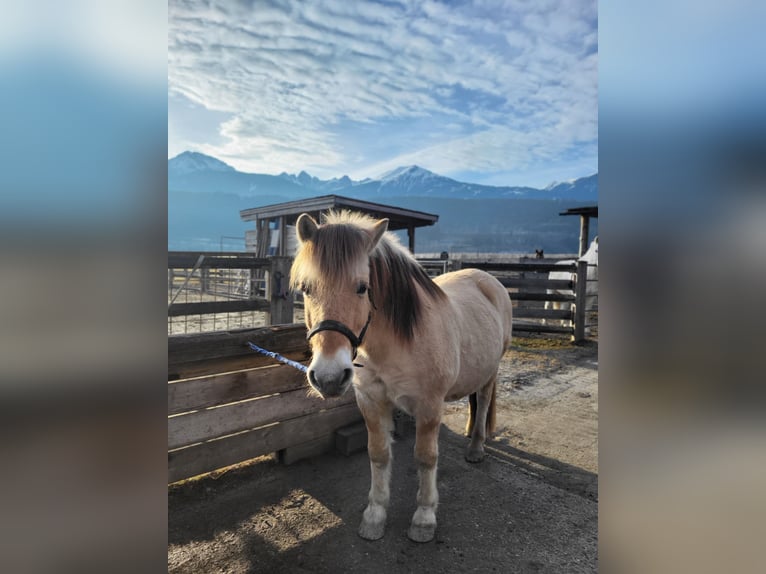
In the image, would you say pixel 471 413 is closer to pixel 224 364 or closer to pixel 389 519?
pixel 389 519

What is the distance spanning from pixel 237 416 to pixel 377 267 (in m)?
1.41

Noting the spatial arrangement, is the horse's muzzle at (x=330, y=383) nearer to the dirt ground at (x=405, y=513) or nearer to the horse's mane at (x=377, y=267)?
the horse's mane at (x=377, y=267)

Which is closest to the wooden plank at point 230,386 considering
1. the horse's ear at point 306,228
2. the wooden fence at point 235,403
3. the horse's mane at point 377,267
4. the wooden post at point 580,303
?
the wooden fence at point 235,403

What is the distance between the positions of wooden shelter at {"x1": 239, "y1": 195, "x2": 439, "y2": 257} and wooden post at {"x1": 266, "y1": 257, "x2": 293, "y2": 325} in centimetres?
333

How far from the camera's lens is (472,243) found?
132000 millimetres

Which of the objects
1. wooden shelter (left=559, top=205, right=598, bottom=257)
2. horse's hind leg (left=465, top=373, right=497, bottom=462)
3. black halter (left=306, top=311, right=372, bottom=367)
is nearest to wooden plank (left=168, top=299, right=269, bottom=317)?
horse's hind leg (left=465, top=373, right=497, bottom=462)

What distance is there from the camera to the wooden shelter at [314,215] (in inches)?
350

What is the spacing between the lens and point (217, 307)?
4809 millimetres

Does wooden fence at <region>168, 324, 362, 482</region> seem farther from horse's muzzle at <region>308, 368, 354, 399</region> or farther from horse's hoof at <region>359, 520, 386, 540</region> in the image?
horse's muzzle at <region>308, 368, 354, 399</region>

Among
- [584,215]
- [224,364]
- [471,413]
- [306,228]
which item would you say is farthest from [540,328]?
[306,228]
